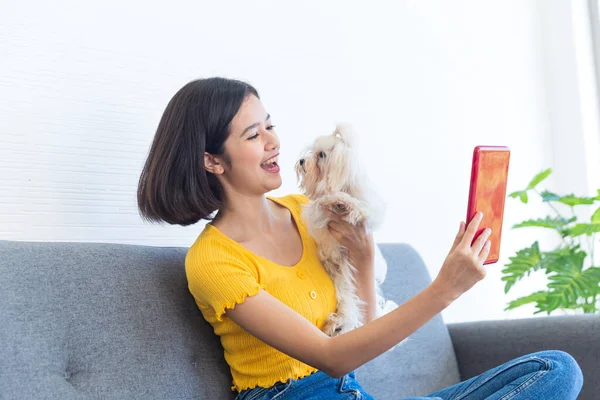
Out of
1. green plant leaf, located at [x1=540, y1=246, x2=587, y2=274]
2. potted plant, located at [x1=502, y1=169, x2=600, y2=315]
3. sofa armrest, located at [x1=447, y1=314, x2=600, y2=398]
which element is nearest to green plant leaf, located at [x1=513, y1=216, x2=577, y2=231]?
potted plant, located at [x1=502, y1=169, x2=600, y2=315]

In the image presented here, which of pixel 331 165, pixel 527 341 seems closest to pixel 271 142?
pixel 331 165

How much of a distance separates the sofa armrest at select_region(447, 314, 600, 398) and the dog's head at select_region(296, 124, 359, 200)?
869 mm

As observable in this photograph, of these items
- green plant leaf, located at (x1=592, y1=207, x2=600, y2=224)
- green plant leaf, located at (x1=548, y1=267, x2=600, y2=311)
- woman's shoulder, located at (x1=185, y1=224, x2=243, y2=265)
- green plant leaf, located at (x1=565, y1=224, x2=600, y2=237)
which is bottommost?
green plant leaf, located at (x1=548, y1=267, x2=600, y2=311)

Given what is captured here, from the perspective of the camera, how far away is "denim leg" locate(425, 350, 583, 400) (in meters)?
1.48

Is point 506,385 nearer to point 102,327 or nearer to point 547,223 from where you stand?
point 102,327

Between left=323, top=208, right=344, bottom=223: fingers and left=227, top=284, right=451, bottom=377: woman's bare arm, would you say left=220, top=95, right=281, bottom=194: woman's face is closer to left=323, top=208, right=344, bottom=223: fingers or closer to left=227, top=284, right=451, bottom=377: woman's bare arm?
left=323, top=208, right=344, bottom=223: fingers

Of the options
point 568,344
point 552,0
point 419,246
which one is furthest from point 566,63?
point 568,344

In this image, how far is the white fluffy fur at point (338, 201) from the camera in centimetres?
161

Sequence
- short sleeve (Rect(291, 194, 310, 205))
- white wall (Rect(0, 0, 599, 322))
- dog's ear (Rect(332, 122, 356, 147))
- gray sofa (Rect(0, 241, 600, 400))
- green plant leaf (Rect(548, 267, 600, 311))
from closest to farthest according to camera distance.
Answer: gray sofa (Rect(0, 241, 600, 400)) < dog's ear (Rect(332, 122, 356, 147)) < white wall (Rect(0, 0, 599, 322)) < short sleeve (Rect(291, 194, 310, 205)) < green plant leaf (Rect(548, 267, 600, 311))

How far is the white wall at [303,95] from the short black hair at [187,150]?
0.30 m

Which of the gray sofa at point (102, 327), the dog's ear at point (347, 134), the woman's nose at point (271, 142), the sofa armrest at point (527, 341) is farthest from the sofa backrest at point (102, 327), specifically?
the sofa armrest at point (527, 341)

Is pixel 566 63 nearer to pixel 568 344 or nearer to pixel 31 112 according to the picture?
pixel 568 344

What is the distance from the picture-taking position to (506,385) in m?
1.54

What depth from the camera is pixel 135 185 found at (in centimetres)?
196
